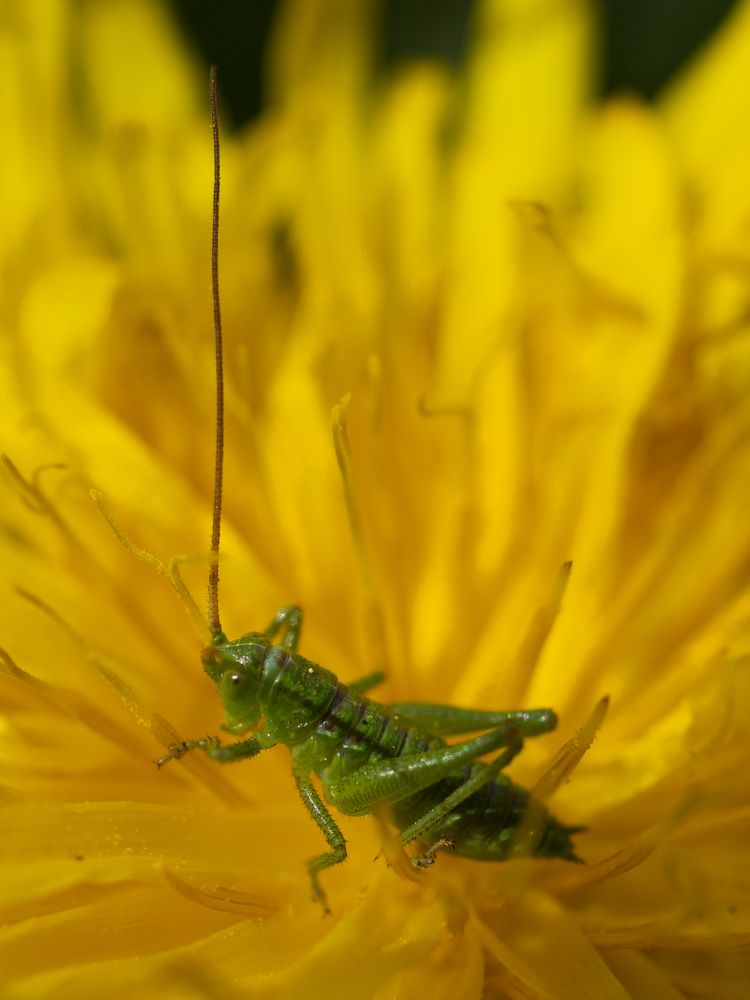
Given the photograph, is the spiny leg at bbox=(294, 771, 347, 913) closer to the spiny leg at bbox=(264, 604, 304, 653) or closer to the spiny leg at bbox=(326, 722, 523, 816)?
the spiny leg at bbox=(326, 722, 523, 816)

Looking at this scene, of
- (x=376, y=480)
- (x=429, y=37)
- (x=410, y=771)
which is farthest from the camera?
(x=429, y=37)

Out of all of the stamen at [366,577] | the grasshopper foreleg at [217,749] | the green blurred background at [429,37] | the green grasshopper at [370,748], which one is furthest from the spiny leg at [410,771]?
the green blurred background at [429,37]

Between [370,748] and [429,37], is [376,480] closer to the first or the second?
[370,748]

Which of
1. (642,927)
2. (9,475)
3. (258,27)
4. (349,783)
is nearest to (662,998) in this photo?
(642,927)

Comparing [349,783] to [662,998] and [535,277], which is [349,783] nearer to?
[662,998]

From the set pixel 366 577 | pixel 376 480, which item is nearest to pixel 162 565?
pixel 366 577

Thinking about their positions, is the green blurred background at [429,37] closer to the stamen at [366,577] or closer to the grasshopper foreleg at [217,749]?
the stamen at [366,577]
